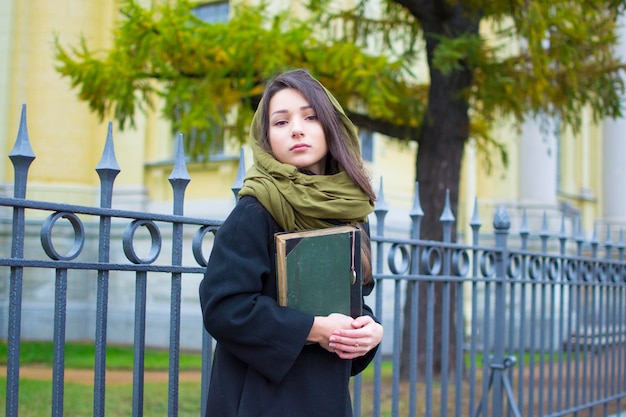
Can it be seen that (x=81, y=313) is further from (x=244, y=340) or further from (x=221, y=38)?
(x=244, y=340)

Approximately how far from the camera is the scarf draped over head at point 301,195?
6.85 feet

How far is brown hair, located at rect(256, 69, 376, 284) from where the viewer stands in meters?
2.22

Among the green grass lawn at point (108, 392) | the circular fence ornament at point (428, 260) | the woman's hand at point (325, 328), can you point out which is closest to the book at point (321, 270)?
the woman's hand at point (325, 328)

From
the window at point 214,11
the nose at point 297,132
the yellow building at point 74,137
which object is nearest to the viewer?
the nose at point 297,132

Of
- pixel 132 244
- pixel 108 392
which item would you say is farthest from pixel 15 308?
pixel 108 392

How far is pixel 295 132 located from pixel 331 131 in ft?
0.37

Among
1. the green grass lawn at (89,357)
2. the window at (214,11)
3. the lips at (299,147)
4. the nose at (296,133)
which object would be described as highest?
the window at (214,11)

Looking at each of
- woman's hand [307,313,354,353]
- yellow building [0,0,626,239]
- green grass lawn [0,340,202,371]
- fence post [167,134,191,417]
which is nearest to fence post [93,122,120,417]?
fence post [167,134,191,417]

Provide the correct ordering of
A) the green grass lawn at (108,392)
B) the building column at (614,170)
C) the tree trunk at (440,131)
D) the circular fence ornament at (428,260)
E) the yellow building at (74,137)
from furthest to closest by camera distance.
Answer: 1. the building column at (614,170)
2. the yellow building at (74,137)
3. the tree trunk at (440,131)
4. the green grass lawn at (108,392)
5. the circular fence ornament at (428,260)

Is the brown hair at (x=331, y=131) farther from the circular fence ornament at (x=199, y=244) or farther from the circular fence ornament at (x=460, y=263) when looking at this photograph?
the circular fence ornament at (x=460, y=263)

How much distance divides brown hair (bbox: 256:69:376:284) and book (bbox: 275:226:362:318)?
0.14 m

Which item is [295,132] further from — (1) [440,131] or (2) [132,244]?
(1) [440,131]

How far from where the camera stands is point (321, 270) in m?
2.11

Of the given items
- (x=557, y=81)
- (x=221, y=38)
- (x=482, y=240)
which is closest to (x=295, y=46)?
(x=221, y=38)
